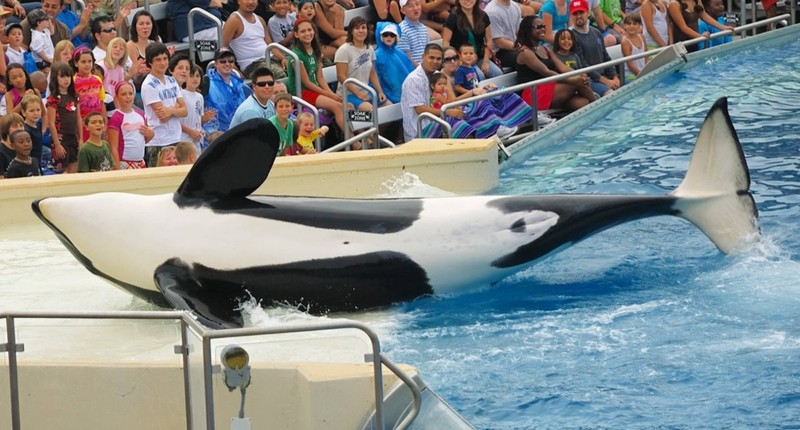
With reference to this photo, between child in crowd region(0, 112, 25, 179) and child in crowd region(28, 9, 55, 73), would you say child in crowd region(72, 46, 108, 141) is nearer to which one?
child in crowd region(0, 112, 25, 179)

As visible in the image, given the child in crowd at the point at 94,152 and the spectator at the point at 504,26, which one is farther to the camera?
the spectator at the point at 504,26

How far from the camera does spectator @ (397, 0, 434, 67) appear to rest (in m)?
15.9

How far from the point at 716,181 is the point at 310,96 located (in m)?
6.03

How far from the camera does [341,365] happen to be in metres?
6.08

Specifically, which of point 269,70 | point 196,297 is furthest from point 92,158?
point 196,297

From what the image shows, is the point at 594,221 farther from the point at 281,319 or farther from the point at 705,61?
the point at 705,61

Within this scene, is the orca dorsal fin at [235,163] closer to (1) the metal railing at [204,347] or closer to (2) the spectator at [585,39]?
(1) the metal railing at [204,347]

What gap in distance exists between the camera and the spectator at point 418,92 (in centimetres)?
1404

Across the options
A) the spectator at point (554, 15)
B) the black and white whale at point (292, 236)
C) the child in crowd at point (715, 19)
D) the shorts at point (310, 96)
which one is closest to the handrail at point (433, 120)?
the shorts at point (310, 96)

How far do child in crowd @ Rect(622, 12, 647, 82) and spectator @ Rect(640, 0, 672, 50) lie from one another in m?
0.80

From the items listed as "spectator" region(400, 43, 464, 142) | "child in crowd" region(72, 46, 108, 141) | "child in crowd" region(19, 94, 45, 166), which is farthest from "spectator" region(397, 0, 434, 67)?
"child in crowd" region(19, 94, 45, 166)

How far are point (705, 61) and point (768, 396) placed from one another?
11.3m

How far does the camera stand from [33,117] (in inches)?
457

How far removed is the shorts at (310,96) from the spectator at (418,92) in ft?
2.75
